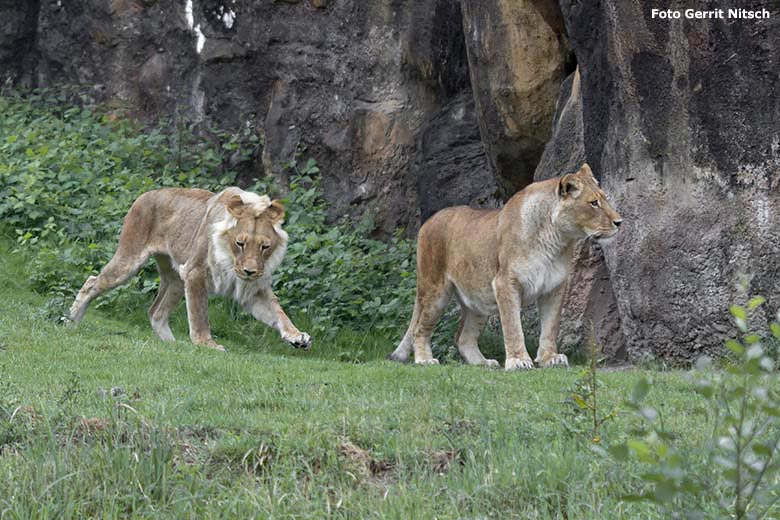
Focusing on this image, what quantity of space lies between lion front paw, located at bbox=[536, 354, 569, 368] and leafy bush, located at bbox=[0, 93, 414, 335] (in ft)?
10.4

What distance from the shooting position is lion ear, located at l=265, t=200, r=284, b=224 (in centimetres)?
1197

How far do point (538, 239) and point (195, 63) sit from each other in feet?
32.7

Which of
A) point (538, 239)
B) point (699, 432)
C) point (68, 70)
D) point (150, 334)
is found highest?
point (68, 70)

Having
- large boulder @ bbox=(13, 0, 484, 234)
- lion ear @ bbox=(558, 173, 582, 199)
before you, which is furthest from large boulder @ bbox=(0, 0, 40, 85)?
lion ear @ bbox=(558, 173, 582, 199)

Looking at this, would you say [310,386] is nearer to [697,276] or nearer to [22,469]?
[22,469]

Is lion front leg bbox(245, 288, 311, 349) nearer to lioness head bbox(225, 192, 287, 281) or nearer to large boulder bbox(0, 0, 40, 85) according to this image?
lioness head bbox(225, 192, 287, 281)

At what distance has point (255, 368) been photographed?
9.55 m

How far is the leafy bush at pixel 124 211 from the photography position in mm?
14781

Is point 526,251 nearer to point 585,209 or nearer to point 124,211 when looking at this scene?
point 585,209

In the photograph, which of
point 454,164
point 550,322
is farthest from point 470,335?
point 454,164

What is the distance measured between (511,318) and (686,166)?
206 centimetres

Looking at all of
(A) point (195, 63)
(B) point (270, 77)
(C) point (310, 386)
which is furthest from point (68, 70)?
(C) point (310, 386)

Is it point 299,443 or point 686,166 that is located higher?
point 686,166

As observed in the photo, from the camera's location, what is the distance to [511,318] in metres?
11.2
